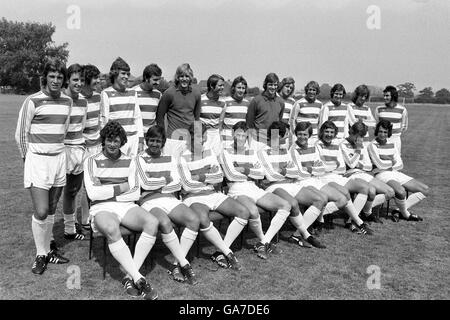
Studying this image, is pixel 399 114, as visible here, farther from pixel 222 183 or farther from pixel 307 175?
pixel 222 183

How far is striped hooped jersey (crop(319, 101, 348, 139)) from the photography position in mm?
6656

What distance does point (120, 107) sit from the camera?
16.1 feet

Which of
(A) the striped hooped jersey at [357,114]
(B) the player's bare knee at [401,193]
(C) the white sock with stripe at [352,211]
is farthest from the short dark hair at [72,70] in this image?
(B) the player's bare knee at [401,193]

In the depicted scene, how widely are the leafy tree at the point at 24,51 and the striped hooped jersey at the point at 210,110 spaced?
215 ft

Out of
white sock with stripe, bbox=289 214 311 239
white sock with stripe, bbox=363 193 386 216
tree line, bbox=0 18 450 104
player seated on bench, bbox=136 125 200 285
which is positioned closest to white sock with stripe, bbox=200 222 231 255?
player seated on bench, bbox=136 125 200 285

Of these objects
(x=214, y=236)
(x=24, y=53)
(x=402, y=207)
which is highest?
(x=24, y=53)

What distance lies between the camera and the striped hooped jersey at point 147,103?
5.32 m

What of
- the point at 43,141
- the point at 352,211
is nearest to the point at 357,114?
the point at 352,211

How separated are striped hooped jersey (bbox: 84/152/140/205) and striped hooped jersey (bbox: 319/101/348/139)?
12.0 ft

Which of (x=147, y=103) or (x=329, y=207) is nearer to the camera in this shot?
(x=147, y=103)

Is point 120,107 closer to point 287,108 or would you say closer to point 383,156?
point 287,108

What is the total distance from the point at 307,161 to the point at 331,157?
486 mm

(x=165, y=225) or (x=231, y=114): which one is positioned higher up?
(x=231, y=114)

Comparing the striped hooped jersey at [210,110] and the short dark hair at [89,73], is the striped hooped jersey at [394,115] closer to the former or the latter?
the striped hooped jersey at [210,110]
